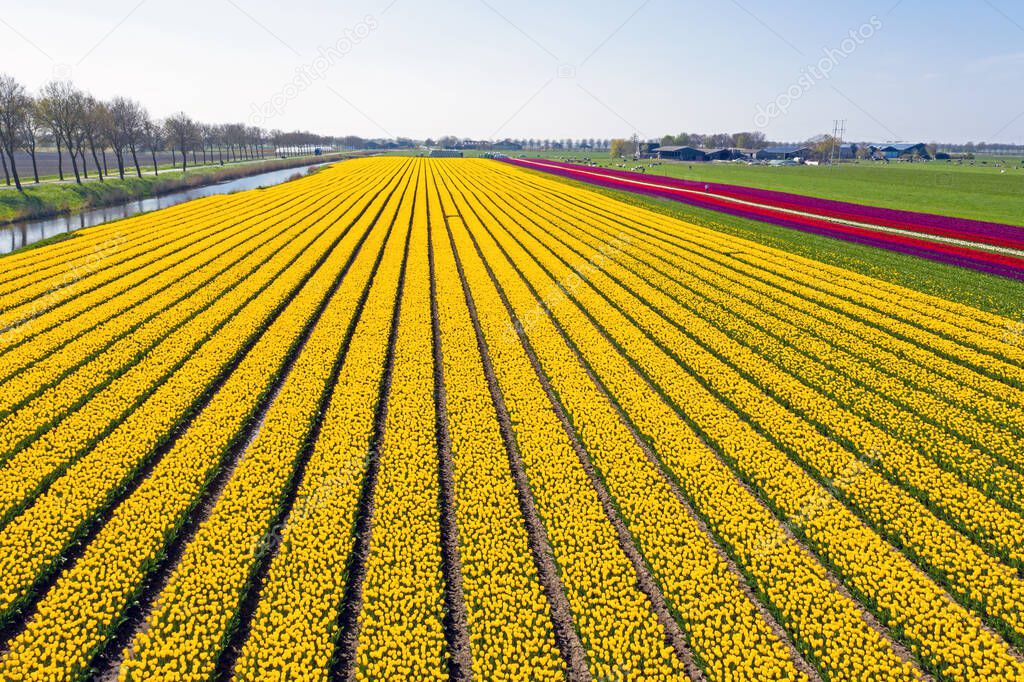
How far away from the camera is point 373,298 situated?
85.1 ft

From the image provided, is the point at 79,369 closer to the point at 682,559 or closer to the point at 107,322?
the point at 107,322

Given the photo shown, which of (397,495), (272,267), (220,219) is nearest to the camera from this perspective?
(397,495)

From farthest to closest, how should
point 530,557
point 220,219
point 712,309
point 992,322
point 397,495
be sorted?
point 220,219
point 712,309
point 992,322
point 397,495
point 530,557

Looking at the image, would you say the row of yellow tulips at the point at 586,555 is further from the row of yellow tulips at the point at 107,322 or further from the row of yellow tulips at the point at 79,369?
the row of yellow tulips at the point at 107,322

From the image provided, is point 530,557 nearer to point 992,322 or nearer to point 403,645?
point 403,645

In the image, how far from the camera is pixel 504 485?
12586 millimetres

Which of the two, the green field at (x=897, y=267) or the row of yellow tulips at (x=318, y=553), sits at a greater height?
the green field at (x=897, y=267)

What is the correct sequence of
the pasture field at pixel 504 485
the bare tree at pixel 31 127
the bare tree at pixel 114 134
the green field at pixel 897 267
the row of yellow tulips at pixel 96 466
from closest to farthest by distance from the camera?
the pasture field at pixel 504 485 < the row of yellow tulips at pixel 96 466 < the green field at pixel 897 267 < the bare tree at pixel 31 127 < the bare tree at pixel 114 134

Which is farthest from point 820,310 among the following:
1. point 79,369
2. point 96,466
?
point 79,369

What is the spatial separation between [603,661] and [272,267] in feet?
92.2

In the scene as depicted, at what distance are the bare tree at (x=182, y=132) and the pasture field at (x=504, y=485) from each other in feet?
336

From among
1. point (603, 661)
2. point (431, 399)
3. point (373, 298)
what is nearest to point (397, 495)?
point (431, 399)

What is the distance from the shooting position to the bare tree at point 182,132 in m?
110

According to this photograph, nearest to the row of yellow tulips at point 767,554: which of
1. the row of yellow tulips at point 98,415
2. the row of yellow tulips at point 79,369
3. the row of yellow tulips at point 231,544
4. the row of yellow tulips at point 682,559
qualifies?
the row of yellow tulips at point 682,559
